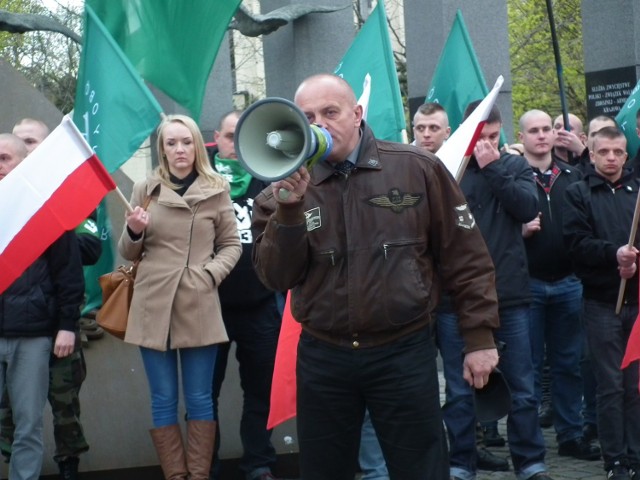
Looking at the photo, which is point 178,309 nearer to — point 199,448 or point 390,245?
point 199,448

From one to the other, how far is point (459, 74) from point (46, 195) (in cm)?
363

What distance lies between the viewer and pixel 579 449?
24.9ft

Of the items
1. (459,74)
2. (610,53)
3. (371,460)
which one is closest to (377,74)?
(459,74)

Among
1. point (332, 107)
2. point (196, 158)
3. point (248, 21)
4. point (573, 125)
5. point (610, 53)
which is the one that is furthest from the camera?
point (610, 53)

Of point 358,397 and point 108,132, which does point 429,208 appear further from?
point 108,132

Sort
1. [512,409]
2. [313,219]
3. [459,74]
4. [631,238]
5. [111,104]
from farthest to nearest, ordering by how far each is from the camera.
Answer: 1. [459,74]
2. [111,104]
3. [512,409]
4. [631,238]
5. [313,219]

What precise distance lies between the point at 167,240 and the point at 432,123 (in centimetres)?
181

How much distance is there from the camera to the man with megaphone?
14.6 ft

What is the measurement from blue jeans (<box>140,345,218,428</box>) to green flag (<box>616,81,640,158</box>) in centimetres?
402

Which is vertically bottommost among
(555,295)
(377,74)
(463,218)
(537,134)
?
(555,295)

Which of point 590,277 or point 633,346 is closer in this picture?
point 633,346

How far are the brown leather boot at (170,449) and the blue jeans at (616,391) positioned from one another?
2385 mm

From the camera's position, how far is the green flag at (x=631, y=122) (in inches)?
356

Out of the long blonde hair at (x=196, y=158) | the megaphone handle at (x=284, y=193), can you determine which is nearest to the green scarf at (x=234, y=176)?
the long blonde hair at (x=196, y=158)
